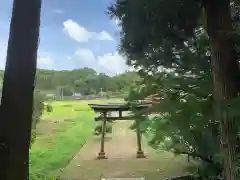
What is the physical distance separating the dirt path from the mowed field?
0.73 feet

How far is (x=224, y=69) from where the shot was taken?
1699mm

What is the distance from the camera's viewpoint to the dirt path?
4.41 metres

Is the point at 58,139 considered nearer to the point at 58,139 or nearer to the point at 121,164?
the point at 58,139

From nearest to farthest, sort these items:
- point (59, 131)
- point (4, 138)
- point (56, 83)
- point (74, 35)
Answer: point (4, 138) < point (74, 35) < point (56, 83) < point (59, 131)

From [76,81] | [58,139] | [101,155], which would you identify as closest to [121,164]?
[101,155]

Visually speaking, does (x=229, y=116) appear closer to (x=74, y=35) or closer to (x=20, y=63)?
(x=20, y=63)

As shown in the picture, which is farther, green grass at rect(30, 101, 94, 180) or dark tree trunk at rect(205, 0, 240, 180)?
green grass at rect(30, 101, 94, 180)

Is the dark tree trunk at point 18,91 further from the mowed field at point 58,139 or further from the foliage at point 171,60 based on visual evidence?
the mowed field at point 58,139

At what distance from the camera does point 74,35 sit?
4.61 m

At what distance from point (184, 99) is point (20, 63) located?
0.97m

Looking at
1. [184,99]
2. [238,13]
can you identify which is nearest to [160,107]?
[184,99]

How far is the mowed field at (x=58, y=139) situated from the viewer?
4.87 m

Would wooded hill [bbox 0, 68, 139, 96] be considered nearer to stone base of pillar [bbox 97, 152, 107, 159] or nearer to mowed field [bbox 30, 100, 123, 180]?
mowed field [bbox 30, 100, 123, 180]

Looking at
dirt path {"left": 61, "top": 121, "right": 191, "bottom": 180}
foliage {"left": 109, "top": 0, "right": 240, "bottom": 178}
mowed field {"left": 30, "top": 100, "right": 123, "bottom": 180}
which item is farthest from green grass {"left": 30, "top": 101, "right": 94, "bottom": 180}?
foliage {"left": 109, "top": 0, "right": 240, "bottom": 178}
